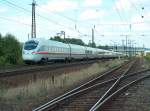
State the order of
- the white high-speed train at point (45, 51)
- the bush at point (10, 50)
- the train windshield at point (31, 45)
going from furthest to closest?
1. the bush at point (10, 50)
2. the train windshield at point (31, 45)
3. the white high-speed train at point (45, 51)

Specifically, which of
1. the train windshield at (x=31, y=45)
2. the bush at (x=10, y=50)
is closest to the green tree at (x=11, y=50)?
the bush at (x=10, y=50)

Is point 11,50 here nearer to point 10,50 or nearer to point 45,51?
point 10,50

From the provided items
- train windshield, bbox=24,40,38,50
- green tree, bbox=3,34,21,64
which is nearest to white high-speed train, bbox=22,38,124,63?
train windshield, bbox=24,40,38,50

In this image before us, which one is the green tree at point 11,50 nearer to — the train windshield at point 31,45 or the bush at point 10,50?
the bush at point 10,50

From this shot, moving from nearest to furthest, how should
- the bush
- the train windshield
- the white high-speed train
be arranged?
the white high-speed train, the train windshield, the bush

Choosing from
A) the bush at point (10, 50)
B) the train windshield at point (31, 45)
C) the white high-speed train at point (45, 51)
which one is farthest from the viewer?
the bush at point (10, 50)

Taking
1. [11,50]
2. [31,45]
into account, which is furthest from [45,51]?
[11,50]

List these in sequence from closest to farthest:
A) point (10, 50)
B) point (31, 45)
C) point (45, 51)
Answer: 1. point (31, 45)
2. point (45, 51)
3. point (10, 50)

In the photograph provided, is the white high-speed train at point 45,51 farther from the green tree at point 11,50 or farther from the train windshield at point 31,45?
the green tree at point 11,50

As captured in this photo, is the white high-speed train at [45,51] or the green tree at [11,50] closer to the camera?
the white high-speed train at [45,51]

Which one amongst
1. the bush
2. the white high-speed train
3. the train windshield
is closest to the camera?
the white high-speed train

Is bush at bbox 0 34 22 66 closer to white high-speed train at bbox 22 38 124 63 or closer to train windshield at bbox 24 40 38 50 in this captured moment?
white high-speed train at bbox 22 38 124 63

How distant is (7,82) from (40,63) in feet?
74.8

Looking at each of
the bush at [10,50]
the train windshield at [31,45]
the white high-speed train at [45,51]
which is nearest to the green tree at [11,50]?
the bush at [10,50]
